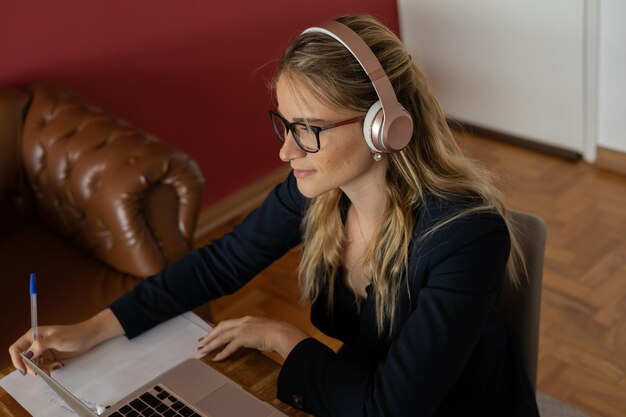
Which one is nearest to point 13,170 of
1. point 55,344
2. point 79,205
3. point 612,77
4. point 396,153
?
point 79,205

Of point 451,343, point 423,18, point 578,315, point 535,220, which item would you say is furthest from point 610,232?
point 451,343

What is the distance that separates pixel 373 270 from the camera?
145 centimetres

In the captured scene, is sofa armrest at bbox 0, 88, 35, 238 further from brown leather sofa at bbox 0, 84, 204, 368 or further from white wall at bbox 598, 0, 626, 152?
white wall at bbox 598, 0, 626, 152

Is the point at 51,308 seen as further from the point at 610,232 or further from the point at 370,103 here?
the point at 610,232

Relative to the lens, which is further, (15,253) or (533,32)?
(533,32)

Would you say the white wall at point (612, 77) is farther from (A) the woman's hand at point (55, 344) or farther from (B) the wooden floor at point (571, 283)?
(A) the woman's hand at point (55, 344)

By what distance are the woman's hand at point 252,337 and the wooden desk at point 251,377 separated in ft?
0.05

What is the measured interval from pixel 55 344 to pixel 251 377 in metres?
0.36

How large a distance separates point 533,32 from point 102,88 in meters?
1.79

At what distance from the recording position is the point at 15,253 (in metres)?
2.42

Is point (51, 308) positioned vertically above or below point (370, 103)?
below

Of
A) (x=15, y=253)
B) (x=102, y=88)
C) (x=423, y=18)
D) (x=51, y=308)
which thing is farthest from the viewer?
(x=423, y=18)

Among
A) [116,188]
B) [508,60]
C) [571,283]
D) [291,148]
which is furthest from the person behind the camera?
[508,60]

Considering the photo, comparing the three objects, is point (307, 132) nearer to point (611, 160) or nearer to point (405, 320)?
point (405, 320)
